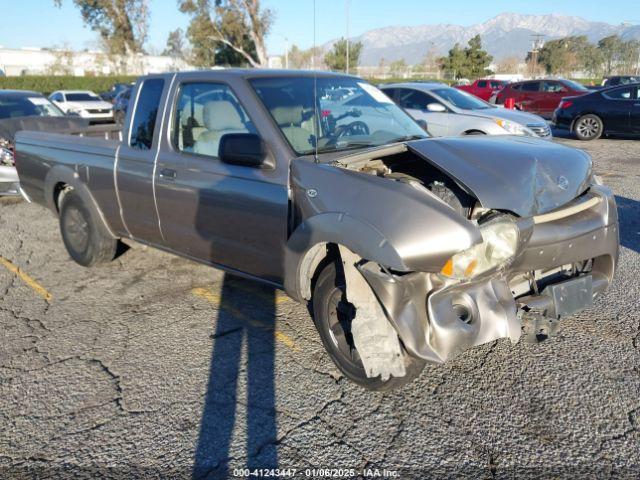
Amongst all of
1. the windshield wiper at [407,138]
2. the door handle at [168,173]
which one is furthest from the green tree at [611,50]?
the door handle at [168,173]

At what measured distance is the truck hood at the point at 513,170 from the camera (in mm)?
2777

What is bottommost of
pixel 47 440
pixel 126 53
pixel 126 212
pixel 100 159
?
pixel 47 440

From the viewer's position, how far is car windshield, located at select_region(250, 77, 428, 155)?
3600mm

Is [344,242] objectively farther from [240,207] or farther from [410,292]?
[240,207]

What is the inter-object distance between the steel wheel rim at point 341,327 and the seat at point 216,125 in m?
1.37

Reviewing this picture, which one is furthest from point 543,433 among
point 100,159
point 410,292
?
point 100,159

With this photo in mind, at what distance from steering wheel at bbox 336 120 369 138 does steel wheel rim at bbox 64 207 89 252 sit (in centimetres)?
286

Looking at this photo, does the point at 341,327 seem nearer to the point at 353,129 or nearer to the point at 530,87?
the point at 353,129

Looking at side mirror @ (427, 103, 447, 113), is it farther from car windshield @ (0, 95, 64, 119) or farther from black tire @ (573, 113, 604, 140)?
car windshield @ (0, 95, 64, 119)

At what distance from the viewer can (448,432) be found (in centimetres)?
277

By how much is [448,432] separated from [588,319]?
1.79 metres

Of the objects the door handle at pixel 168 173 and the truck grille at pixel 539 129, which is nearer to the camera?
the door handle at pixel 168 173

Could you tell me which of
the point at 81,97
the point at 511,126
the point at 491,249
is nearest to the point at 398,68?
the point at 81,97

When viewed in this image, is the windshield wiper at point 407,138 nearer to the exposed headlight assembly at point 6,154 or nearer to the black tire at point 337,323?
the black tire at point 337,323
